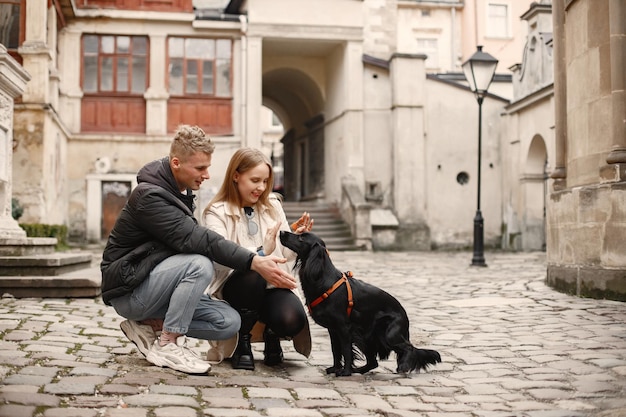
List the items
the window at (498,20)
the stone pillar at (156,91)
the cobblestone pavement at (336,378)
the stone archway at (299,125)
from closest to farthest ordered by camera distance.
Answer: the cobblestone pavement at (336,378) < the stone pillar at (156,91) < the stone archway at (299,125) < the window at (498,20)

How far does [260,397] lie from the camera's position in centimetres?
394

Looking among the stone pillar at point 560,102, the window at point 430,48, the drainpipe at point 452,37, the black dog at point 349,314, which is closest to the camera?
the black dog at point 349,314

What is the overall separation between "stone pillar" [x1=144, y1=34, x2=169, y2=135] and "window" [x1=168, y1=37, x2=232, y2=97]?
0.29m

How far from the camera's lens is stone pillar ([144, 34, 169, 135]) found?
73.3ft

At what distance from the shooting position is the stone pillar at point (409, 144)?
74.3ft

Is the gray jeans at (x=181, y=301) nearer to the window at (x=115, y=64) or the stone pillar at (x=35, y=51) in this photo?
the stone pillar at (x=35, y=51)

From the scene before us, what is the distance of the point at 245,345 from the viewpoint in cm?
484

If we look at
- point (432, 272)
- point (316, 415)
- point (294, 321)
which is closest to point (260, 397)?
point (316, 415)

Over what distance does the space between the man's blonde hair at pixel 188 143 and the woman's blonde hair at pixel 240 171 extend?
0.26m

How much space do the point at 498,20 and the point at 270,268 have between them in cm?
4122

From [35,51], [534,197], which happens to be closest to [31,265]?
[35,51]

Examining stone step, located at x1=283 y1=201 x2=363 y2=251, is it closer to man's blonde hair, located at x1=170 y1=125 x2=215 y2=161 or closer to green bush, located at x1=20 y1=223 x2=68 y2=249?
green bush, located at x1=20 y1=223 x2=68 y2=249

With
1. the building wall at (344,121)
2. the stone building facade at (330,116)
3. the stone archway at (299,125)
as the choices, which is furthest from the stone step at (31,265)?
the stone archway at (299,125)

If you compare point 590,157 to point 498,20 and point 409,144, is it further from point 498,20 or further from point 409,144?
point 498,20
